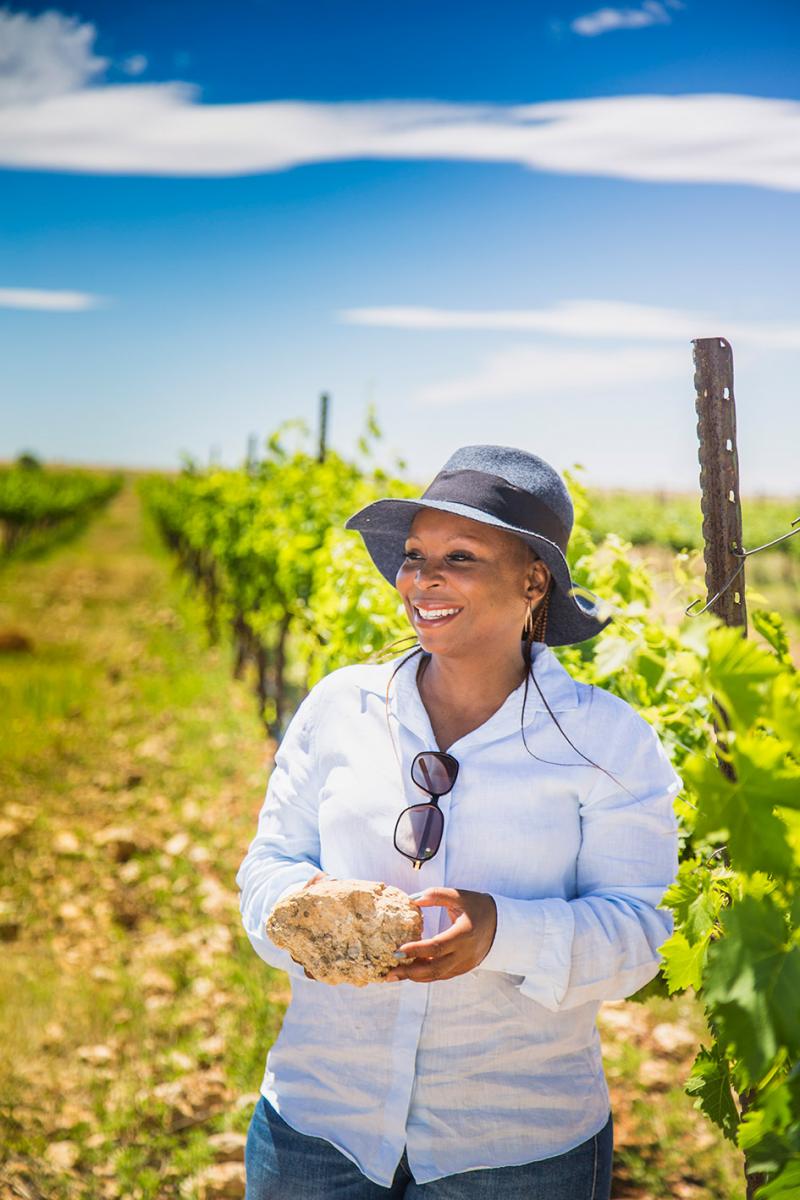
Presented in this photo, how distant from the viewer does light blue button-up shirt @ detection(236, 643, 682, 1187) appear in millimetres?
1783

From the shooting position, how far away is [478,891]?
184cm

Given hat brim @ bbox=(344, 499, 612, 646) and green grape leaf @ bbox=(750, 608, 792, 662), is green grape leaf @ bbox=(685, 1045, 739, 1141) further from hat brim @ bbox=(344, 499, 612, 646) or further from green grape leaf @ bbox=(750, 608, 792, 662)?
green grape leaf @ bbox=(750, 608, 792, 662)

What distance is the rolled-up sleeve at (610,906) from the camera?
68.3 inches

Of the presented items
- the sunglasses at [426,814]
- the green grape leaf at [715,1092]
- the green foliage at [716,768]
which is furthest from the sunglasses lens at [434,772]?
the green grape leaf at [715,1092]

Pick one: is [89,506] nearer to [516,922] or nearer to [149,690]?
[149,690]

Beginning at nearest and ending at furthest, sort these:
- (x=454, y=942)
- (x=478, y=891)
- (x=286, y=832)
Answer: (x=454, y=942) < (x=478, y=891) < (x=286, y=832)

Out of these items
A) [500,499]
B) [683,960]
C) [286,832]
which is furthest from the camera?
[286,832]

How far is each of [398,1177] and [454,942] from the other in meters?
0.48

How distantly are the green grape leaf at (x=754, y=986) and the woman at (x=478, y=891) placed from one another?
1.99 ft

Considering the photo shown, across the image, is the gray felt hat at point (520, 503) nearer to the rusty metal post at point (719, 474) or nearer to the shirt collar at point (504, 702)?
the shirt collar at point (504, 702)

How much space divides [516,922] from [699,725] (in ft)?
3.75

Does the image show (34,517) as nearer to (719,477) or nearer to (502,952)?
(719,477)

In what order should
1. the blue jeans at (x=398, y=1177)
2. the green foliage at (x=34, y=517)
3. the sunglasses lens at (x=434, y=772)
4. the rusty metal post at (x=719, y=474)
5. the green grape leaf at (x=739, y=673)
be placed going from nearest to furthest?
the green grape leaf at (x=739, y=673) → the blue jeans at (x=398, y=1177) → the sunglasses lens at (x=434, y=772) → the rusty metal post at (x=719, y=474) → the green foliage at (x=34, y=517)

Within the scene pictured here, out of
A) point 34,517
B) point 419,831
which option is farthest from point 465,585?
point 34,517
